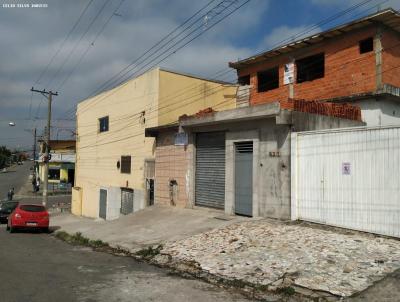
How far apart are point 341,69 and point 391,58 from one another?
2.05 meters

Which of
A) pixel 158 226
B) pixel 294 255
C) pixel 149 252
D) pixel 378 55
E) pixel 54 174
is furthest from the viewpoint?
pixel 54 174

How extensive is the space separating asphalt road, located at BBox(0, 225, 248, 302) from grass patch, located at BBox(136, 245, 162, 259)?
0.39 meters

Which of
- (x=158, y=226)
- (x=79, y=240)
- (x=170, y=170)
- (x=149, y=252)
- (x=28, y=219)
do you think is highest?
(x=170, y=170)

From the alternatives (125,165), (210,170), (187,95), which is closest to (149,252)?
(210,170)

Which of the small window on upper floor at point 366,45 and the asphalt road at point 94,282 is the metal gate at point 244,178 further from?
the small window on upper floor at point 366,45

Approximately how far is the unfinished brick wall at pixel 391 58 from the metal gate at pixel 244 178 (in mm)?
6991

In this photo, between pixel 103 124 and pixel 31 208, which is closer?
pixel 31 208

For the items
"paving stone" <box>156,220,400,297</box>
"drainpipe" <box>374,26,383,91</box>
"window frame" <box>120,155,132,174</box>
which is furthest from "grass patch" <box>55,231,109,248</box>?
"drainpipe" <box>374,26,383,91</box>

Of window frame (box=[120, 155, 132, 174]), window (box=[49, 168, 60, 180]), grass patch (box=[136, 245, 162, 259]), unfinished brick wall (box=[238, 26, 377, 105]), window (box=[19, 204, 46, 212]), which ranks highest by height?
unfinished brick wall (box=[238, 26, 377, 105])

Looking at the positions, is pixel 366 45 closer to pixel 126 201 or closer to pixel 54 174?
pixel 126 201

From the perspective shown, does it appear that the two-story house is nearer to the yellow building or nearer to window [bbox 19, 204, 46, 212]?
the yellow building

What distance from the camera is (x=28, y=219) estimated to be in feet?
64.8

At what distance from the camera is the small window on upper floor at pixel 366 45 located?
17.7 metres

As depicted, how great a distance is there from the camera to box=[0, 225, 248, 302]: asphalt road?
6.83 meters
